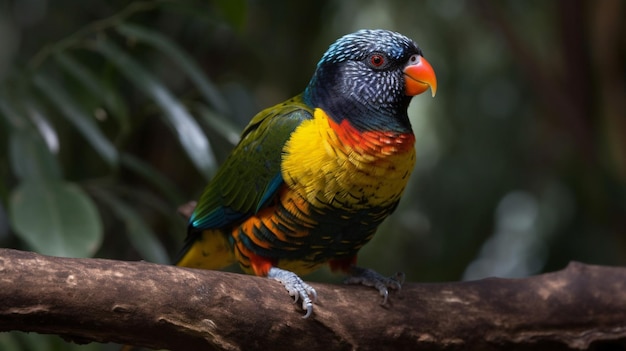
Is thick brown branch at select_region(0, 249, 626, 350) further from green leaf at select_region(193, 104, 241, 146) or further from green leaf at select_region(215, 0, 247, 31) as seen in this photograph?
green leaf at select_region(215, 0, 247, 31)

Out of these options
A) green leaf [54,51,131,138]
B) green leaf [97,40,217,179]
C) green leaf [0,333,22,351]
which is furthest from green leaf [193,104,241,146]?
green leaf [0,333,22,351]

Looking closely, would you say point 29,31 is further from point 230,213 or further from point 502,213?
point 502,213

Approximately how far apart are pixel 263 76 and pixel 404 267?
159cm

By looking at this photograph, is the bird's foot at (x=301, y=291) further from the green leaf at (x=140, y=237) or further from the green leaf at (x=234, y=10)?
the green leaf at (x=234, y=10)

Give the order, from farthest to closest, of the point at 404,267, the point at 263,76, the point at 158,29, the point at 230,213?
1. the point at 404,267
2. the point at 263,76
3. the point at 158,29
4. the point at 230,213

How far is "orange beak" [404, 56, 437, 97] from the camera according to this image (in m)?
2.40

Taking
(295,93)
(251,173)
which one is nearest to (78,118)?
(251,173)

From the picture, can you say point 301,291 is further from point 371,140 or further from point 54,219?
point 54,219

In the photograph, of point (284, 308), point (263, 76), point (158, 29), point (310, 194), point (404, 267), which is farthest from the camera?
point (404, 267)

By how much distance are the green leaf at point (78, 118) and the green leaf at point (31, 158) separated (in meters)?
0.14

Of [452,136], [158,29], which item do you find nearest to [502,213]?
[452,136]

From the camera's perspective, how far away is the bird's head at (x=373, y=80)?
2.40 metres

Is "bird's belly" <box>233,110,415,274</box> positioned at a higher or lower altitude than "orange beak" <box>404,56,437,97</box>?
lower

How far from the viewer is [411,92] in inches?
96.3
